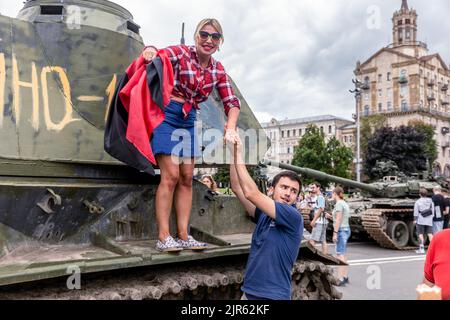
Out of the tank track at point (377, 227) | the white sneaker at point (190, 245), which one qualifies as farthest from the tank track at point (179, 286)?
the tank track at point (377, 227)

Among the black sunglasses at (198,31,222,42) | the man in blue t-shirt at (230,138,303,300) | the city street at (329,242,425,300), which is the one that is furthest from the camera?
the city street at (329,242,425,300)

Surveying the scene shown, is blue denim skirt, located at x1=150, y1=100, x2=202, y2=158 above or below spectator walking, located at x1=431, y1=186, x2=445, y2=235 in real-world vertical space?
above

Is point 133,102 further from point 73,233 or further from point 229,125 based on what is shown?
point 73,233

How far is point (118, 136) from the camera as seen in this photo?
3.75 meters

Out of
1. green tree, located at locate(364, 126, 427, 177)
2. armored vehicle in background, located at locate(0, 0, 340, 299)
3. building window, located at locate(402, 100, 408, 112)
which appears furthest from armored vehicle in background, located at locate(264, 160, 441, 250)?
building window, located at locate(402, 100, 408, 112)

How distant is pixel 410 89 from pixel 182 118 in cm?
7651

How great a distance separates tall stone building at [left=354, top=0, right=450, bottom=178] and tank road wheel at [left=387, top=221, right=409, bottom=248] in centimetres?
5366

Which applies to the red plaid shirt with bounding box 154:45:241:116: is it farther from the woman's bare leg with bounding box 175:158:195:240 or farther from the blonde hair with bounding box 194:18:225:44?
the woman's bare leg with bounding box 175:158:195:240

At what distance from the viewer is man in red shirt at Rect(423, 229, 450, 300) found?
290 centimetres

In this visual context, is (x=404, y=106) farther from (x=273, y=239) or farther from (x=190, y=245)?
(x=273, y=239)

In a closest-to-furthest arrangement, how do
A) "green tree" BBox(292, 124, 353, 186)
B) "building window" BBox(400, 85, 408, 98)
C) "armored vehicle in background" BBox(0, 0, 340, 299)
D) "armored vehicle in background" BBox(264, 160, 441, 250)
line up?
"armored vehicle in background" BBox(0, 0, 340, 299), "armored vehicle in background" BBox(264, 160, 441, 250), "green tree" BBox(292, 124, 353, 186), "building window" BBox(400, 85, 408, 98)

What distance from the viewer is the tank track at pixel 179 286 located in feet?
11.0
